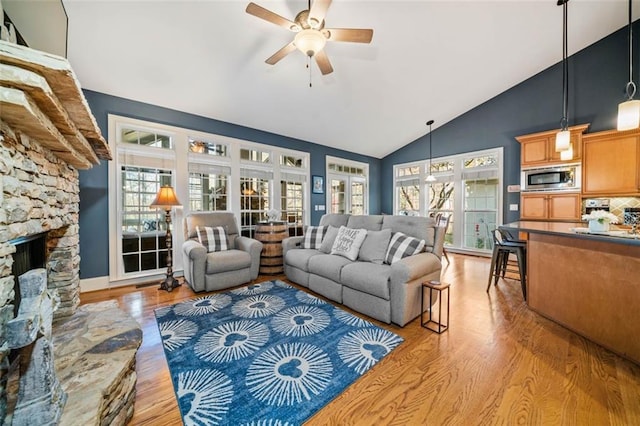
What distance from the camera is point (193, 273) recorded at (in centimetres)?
308

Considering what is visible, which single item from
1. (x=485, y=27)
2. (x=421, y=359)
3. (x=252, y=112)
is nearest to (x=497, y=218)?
(x=485, y=27)

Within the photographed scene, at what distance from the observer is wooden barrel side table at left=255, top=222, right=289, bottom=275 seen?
3.86 m

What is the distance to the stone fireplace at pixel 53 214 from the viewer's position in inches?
37.4

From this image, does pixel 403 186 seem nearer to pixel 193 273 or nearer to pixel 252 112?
pixel 252 112

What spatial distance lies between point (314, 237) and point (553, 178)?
4119mm

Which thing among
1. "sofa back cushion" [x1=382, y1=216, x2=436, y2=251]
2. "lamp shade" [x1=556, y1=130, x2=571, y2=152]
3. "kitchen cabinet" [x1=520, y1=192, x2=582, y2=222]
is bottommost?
"sofa back cushion" [x1=382, y1=216, x2=436, y2=251]

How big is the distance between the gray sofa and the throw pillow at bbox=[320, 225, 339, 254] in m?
0.06

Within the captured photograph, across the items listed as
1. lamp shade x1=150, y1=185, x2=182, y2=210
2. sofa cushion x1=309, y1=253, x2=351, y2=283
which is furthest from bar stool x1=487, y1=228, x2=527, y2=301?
lamp shade x1=150, y1=185, x2=182, y2=210

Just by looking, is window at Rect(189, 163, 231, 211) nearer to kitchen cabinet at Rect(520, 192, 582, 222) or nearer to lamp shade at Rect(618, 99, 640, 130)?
lamp shade at Rect(618, 99, 640, 130)

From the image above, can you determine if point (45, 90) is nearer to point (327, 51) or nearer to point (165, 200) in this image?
point (165, 200)

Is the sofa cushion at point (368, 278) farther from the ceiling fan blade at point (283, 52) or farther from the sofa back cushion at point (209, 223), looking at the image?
the ceiling fan blade at point (283, 52)

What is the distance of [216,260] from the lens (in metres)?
3.14

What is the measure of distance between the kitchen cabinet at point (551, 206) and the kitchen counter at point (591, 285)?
2237mm

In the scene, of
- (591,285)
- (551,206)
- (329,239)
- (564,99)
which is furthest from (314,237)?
(564,99)
